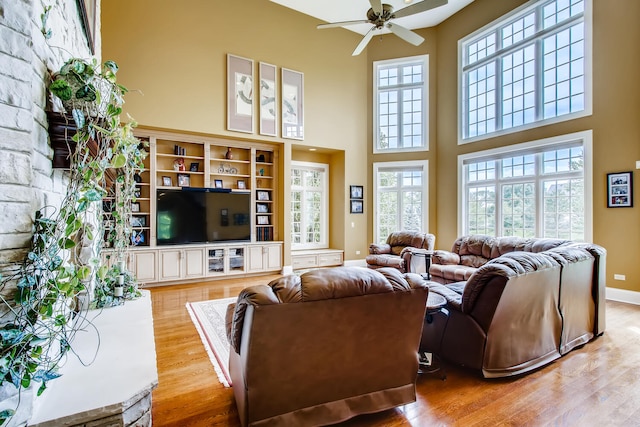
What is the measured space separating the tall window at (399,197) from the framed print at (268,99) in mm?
2938

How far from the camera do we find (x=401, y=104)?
8188 millimetres

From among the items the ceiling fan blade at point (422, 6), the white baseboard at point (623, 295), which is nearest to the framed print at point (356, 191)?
the ceiling fan blade at point (422, 6)

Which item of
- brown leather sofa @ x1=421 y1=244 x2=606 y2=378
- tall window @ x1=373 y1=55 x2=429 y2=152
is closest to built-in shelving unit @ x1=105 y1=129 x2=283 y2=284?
tall window @ x1=373 y1=55 x2=429 y2=152

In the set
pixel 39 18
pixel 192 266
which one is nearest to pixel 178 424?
pixel 39 18

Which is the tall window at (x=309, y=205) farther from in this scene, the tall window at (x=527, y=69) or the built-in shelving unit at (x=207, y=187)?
the tall window at (x=527, y=69)

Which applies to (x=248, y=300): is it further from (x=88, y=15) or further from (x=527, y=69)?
(x=527, y=69)

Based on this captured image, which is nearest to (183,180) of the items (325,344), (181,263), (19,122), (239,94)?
(181,263)

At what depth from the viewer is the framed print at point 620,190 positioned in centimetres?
470

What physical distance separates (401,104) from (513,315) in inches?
268

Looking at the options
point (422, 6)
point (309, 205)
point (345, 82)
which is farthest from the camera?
point (309, 205)

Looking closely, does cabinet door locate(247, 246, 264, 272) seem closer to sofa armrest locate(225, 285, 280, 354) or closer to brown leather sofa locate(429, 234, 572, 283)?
brown leather sofa locate(429, 234, 572, 283)

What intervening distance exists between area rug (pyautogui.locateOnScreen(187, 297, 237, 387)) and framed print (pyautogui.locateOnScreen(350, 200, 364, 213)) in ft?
13.3

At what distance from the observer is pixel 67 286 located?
1.37 meters

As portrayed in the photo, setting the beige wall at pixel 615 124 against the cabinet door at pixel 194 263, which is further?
the cabinet door at pixel 194 263
